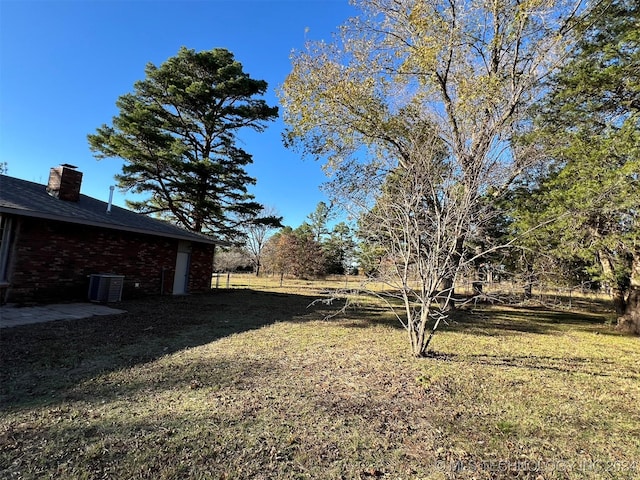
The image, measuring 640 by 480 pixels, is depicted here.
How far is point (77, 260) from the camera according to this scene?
9.05 meters

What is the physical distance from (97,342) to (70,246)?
503 centimetres

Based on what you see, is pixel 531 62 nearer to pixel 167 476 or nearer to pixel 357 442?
pixel 357 442

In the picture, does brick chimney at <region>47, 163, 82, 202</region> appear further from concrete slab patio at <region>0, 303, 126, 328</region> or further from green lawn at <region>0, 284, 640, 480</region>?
green lawn at <region>0, 284, 640, 480</region>

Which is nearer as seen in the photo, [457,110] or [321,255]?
[457,110]

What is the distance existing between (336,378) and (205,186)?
13.9 metres

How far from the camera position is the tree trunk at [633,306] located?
29.3 ft

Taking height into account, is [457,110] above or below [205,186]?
above

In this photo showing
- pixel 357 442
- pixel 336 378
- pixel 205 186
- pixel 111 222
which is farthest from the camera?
pixel 205 186

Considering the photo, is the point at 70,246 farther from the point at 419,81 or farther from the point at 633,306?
the point at 633,306

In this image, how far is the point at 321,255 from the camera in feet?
99.6

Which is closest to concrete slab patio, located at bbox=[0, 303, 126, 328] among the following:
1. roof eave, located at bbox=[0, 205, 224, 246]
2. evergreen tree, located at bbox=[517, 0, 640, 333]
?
roof eave, located at bbox=[0, 205, 224, 246]

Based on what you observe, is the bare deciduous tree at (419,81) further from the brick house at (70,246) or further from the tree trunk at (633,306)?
the brick house at (70,246)

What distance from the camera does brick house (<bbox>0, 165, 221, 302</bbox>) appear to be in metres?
7.79

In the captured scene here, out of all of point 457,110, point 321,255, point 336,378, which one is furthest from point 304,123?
point 321,255
